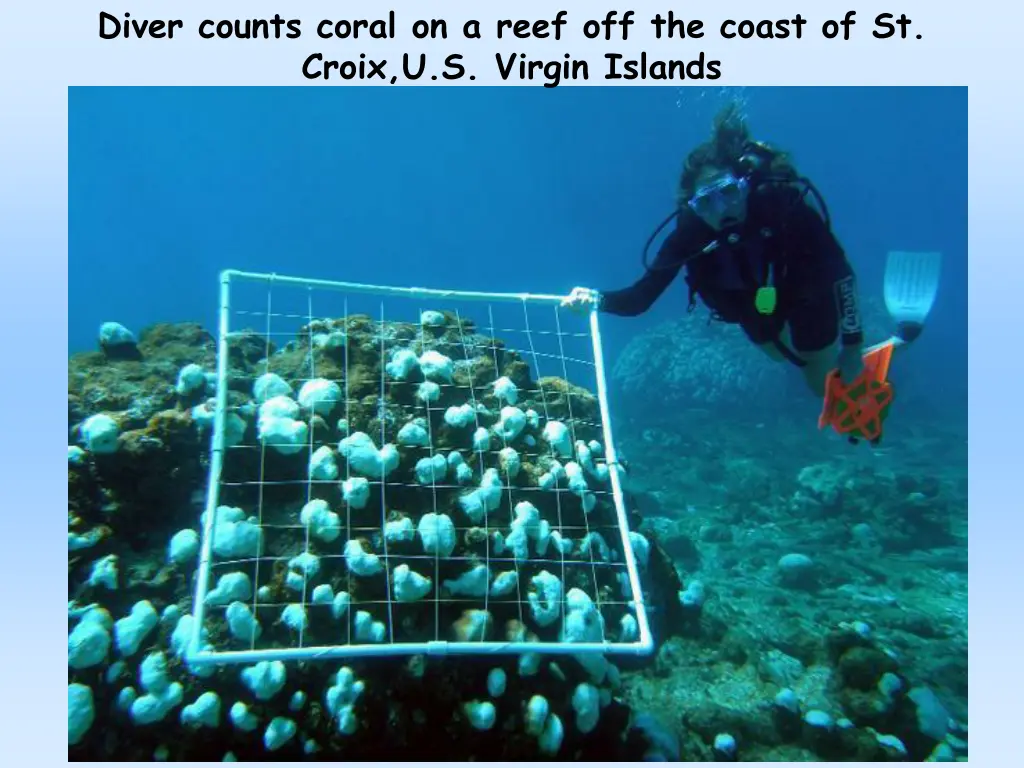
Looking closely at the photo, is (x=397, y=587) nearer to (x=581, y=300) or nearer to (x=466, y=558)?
(x=466, y=558)

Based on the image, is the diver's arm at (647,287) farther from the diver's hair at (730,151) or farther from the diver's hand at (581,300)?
the diver's hair at (730,151)

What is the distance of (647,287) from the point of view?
219 inches

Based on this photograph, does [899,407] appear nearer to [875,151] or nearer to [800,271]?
[800,271]

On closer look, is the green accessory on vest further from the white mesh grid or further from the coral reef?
the coral reef

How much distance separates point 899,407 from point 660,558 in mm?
20671

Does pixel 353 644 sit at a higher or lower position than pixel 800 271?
lower

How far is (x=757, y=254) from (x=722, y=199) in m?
0.58

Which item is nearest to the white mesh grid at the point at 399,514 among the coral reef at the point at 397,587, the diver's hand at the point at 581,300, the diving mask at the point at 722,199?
the coral reef at the point at 397,587

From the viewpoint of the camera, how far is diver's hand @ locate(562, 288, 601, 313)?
5301 mm

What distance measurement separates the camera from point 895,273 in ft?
16.2

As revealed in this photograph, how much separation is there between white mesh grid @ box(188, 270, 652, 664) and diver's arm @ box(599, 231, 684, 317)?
36 centimetres

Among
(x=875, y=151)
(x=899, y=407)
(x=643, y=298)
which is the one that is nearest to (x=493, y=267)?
(x=875, y=151)

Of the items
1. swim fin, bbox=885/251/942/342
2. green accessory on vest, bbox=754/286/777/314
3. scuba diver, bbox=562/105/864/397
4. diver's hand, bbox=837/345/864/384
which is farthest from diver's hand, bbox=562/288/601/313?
swim fin, bbox=885/251/942/342

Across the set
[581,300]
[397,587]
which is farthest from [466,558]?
[581,300]
